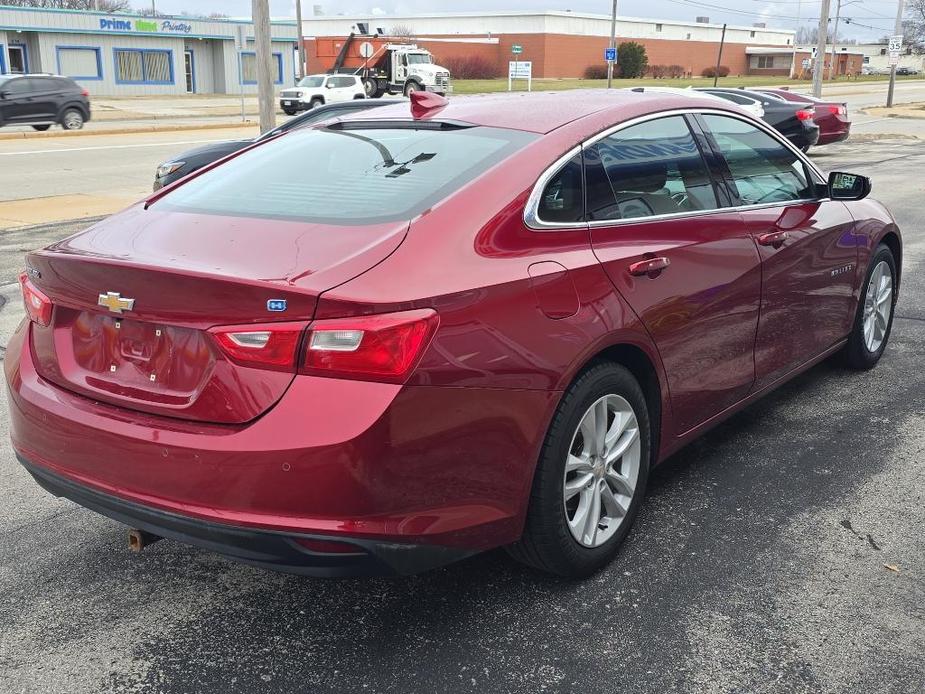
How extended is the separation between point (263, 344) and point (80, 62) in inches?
2120

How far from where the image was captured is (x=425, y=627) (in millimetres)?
3119

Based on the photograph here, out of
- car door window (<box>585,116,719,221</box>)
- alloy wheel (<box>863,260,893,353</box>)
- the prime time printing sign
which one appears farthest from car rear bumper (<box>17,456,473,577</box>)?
the prime time printing sign

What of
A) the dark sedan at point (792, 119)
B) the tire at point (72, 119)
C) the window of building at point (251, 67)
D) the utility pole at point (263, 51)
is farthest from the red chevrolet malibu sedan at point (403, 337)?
the window of building at point (251, 67)

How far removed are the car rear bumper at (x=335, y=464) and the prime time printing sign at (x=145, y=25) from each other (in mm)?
54123

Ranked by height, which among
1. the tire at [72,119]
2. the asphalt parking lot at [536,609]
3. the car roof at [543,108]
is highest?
the car roof at [543,108]

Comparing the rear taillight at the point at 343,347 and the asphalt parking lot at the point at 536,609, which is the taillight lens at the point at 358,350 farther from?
the asphalt parking lot at the point at 536,609

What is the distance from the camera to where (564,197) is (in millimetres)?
3326

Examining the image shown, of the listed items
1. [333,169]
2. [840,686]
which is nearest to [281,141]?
[333,169]

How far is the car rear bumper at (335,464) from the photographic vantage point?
102 inches

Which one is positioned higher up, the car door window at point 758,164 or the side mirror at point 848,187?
the car door window at point 758,164

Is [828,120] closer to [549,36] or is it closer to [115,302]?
[115,302]

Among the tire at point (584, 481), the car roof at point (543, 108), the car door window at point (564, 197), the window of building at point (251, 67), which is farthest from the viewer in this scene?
the window of building at point (251, 67)

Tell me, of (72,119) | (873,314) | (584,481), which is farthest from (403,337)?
(72,119)

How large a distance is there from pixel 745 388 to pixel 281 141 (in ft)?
7.47
